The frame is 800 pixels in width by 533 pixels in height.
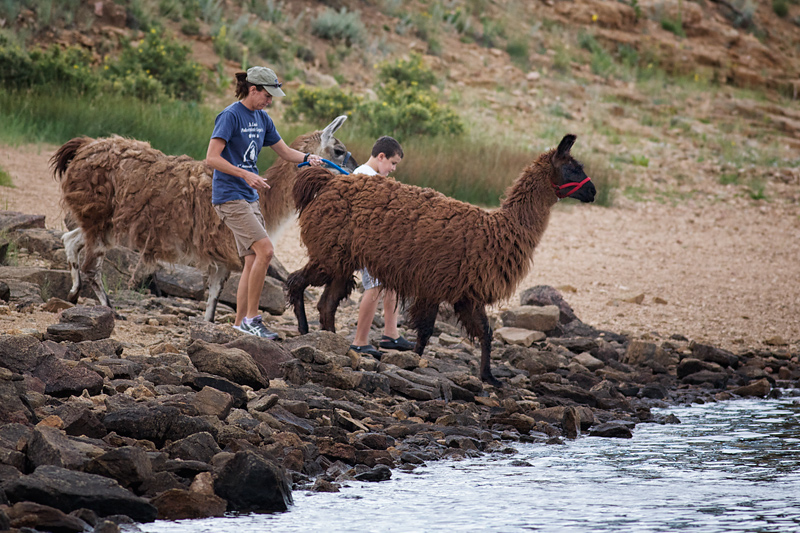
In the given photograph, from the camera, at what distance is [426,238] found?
308 inches

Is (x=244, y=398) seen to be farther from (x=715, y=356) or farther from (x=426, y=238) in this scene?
(x=715, y=356)

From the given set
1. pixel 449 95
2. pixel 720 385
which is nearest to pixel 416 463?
pixel 720 385

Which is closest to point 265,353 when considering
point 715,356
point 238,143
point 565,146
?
point 238,143

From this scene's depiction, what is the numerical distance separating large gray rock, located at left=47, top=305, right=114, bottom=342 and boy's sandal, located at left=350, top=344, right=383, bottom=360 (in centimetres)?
211

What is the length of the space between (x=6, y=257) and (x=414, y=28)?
23155mm

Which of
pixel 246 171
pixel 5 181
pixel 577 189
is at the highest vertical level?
pixel 577 189

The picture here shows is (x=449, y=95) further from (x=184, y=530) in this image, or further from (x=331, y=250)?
(x=184, y=530)

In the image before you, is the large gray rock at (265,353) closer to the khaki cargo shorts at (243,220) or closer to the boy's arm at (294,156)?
the khaki cargo shorts at (243,220)

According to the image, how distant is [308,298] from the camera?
36.3 feet

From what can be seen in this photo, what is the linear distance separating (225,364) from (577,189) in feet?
11.9

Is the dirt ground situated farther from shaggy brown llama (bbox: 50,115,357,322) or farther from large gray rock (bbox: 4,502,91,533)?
large gray rock (bbox: 4,502,91,533)

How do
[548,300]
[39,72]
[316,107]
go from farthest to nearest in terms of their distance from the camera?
[316,107] → [39,72] → [548,300]

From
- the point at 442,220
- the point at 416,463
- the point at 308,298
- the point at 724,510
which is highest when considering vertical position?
the point at 442,220

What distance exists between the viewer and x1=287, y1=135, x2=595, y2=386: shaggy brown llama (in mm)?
7812
